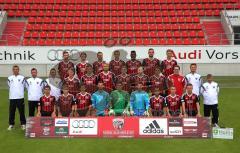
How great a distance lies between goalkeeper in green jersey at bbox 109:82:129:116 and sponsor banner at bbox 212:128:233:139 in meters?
2.61

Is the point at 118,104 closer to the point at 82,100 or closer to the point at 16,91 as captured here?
the point at 82,100

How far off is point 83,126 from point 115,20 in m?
18.2

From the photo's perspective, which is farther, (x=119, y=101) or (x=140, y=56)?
(x=140, y=56)

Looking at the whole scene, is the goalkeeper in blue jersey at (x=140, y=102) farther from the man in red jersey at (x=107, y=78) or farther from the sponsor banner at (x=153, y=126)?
the man in red jersey at (x=107, y=78)

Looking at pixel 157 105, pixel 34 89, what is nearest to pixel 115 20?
pixel 34 89

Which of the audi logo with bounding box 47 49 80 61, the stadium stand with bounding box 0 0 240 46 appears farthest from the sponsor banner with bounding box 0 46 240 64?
the stadium stand with bounding box 0 0 240 46

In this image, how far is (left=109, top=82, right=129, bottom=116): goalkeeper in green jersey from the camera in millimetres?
12759

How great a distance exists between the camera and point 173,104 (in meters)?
12.6

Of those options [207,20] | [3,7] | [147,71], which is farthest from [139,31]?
[147,71]

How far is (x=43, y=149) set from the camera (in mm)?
10859

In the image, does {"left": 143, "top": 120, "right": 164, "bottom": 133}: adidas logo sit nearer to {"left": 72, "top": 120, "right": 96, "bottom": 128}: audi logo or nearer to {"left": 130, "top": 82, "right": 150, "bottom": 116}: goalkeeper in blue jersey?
{"left": 130, "top": 82, "right": 150, "bottom": 116}: goalkeeper in blue jersey

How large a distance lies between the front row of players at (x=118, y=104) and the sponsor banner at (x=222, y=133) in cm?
84

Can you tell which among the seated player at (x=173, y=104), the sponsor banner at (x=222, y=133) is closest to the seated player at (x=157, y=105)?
the seated player at (x=173, y=104)

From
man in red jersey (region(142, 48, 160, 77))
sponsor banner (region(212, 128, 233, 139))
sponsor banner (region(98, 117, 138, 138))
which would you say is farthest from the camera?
man in red jersey (region(142, 48, 160, 77))
